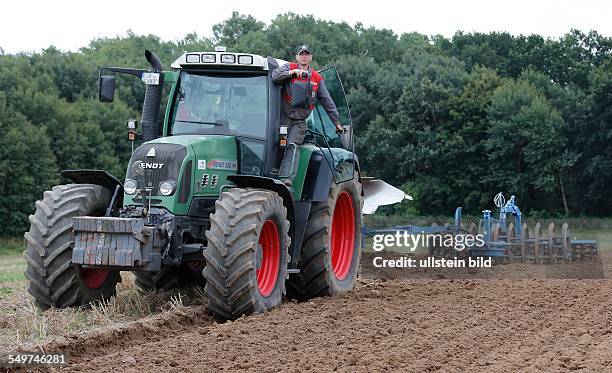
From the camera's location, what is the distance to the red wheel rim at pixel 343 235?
12.6 metres

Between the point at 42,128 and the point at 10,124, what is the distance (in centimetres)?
123

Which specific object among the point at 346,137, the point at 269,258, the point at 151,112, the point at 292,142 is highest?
the point at 151,112

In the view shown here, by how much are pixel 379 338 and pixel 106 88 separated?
4.31 meters

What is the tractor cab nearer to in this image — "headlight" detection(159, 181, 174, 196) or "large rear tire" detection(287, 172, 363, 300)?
"large rear tire" detection(287, 172, 363, 300)

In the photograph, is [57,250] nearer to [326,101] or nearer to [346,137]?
[326,101]

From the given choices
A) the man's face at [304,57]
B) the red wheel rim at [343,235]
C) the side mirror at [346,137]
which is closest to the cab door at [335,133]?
Answer: the side mirror at [346,137]

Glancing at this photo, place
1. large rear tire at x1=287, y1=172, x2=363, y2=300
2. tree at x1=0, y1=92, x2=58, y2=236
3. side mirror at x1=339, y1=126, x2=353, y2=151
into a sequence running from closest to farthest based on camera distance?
large rear tire at x1=287, y1=172, x2=363, y2=300, side mirror at x1=339, y1=126, x2=353, y2=151, tree at x1=0, y1=92, x2=58, y2=236

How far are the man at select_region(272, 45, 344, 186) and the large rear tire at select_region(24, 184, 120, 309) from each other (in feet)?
7.54

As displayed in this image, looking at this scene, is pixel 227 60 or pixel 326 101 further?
pixel 326 101

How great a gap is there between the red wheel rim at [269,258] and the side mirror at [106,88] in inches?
91.3

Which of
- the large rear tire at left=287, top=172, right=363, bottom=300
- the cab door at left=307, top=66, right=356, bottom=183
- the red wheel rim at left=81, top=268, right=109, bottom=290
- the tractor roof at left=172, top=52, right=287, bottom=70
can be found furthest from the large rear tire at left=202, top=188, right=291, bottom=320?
the cab door at left=307, top=66, right=356, bottom=183

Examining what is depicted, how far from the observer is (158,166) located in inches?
396

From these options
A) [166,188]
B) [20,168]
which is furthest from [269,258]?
[20,168]

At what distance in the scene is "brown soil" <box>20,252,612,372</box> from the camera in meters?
7.37
